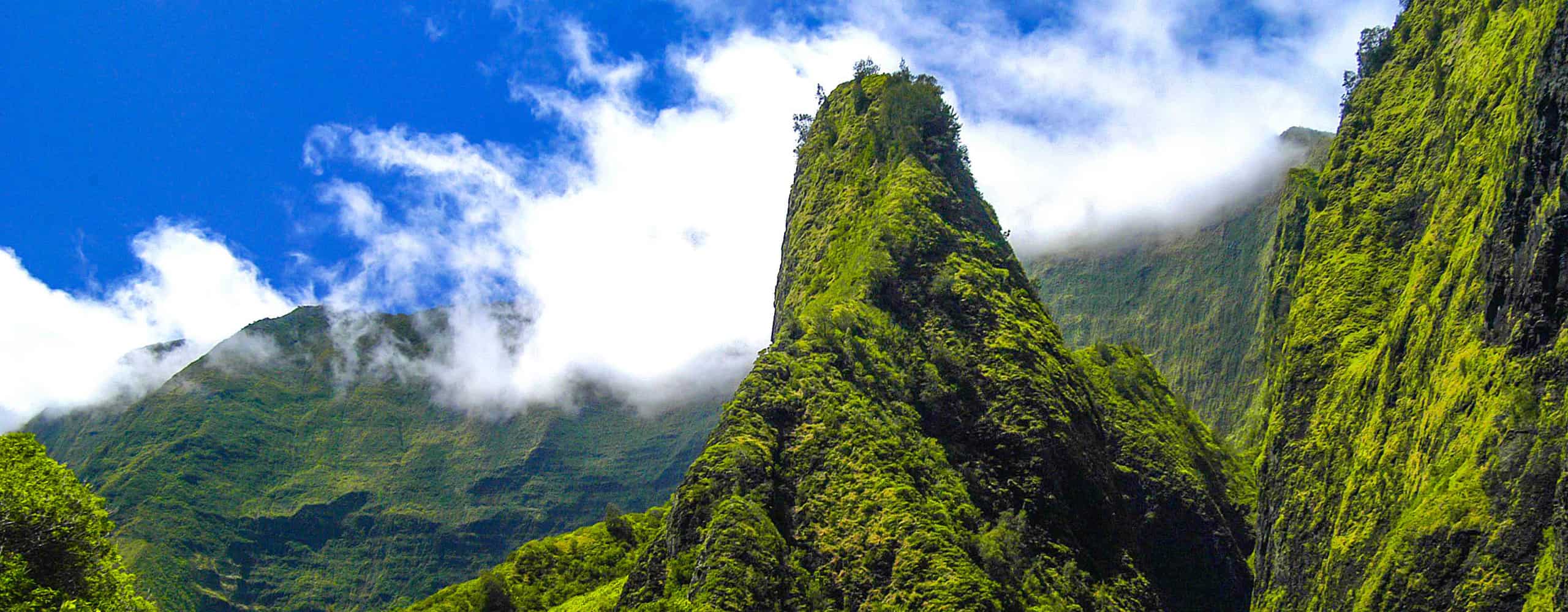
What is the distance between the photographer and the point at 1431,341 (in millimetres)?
82625

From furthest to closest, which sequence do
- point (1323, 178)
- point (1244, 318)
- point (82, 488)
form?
point (1244, 318)
point (1323, 178)
point (82, 488)

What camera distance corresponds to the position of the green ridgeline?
233 feet

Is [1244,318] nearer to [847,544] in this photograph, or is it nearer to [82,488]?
[847,544]

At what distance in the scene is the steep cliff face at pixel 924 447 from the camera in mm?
71062

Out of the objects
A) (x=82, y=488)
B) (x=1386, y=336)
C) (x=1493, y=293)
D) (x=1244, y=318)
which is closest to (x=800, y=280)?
(x=1386, y=336)

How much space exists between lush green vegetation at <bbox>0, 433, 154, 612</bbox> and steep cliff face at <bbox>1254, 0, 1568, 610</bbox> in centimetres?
6466

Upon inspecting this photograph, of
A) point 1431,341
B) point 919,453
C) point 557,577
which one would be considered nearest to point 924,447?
point 919,453

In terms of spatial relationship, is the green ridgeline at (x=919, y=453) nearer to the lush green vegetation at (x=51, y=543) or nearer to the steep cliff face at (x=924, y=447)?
the steep cliff face at (x=924, y=447)

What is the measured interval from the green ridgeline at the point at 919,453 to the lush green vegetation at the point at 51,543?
105ft

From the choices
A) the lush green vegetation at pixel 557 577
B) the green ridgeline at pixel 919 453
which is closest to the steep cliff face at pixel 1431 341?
the green ridgeline at pixel 919 453

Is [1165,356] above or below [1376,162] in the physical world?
below

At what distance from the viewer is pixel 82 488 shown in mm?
40594

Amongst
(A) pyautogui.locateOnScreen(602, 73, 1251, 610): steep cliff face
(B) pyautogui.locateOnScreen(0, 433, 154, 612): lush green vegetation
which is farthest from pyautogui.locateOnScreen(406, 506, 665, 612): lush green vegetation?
(B) pyautogui.locateOnScreen(0, 433, 154, 612): lush green vegetation

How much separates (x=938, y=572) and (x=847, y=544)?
6.87 m
